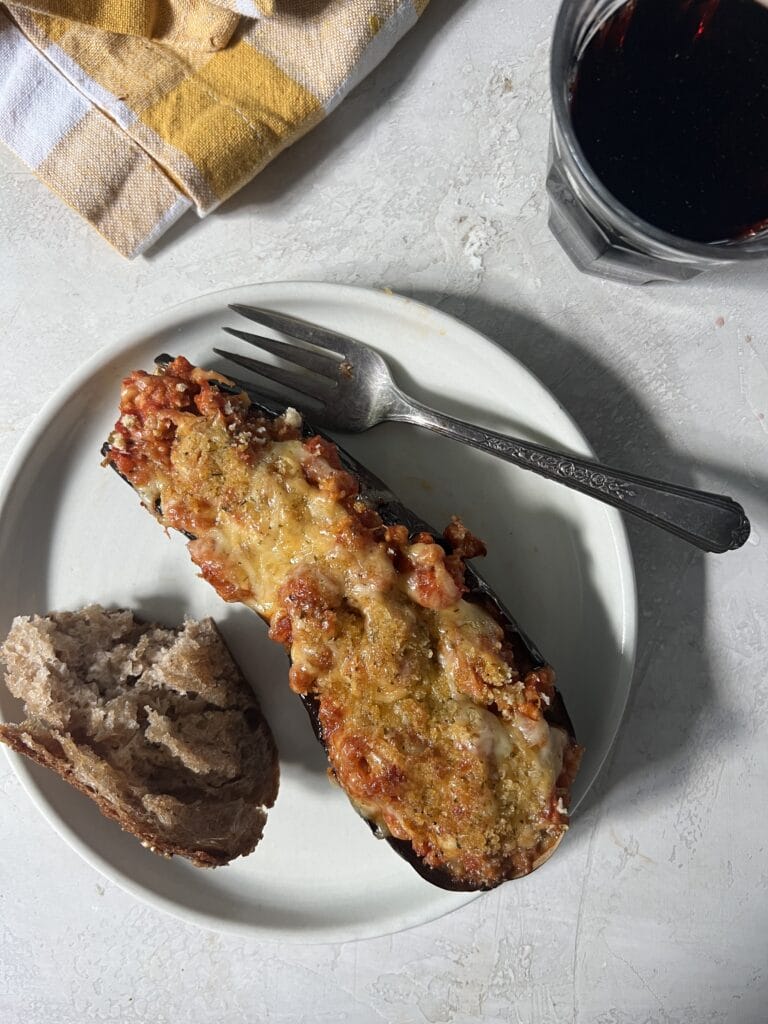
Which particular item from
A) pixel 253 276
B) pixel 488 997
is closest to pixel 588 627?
pixel 488 997

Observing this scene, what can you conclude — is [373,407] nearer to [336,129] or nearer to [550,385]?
[550,385]

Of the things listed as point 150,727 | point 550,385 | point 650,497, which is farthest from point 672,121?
point 150,727

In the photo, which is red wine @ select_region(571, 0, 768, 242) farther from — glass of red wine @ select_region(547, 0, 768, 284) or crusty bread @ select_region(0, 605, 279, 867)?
crusty bread @ select_region(0, 605, 279, 867)

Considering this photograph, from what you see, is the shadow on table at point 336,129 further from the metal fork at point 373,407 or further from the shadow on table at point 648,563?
the shadow on table at point 648,563

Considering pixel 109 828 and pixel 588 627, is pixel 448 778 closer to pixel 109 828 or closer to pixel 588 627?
pixel 588 627

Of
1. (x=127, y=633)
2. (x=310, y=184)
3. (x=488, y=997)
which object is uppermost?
(x=310, y=184)

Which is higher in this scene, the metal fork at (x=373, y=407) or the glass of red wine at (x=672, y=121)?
the glass of red wine at (x=672, y=121)

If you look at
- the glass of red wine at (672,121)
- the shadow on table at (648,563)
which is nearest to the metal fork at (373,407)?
the shadow on table at (648,563)
